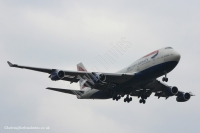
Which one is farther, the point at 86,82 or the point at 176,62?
the point at 86,82

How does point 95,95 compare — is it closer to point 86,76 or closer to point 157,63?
point 86,76

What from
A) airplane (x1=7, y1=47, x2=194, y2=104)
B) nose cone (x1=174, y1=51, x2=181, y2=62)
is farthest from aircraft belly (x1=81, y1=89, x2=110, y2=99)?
nose cone (x1=174, y1=51, x2=181, y2=62)

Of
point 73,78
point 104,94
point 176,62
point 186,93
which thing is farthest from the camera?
point 186,93

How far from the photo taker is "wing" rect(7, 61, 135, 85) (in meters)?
63.7

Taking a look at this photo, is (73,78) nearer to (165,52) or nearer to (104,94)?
(104,94)

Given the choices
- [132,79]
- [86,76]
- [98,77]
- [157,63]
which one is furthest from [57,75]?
[157,63]

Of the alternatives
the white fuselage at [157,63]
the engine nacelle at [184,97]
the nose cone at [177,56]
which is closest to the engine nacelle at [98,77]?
the white fuselage at [157,63]

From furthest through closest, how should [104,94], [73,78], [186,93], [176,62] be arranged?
[186,93] < [104,94] < [73,78] < [176,62]

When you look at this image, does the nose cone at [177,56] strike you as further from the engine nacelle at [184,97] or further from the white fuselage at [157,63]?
the engine nacelle at [184,97]

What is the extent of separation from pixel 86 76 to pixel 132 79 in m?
6.54

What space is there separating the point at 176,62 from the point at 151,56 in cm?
357

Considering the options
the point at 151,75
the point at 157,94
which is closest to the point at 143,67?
the point at 151,75

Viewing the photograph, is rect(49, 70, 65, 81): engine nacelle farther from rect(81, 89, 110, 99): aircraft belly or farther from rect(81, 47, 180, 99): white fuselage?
rect(81, 47, 180, 99): white fuselage

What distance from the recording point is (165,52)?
208ft
